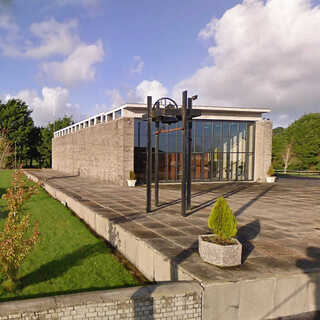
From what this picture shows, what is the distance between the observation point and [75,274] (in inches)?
254

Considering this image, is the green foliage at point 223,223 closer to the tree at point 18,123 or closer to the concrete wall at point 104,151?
the concrete wall at point 104,151

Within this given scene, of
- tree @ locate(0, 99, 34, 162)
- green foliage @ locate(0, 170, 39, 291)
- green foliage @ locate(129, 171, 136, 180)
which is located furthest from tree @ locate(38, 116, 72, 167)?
green foliage @ locate(0, 170, 39, 291)

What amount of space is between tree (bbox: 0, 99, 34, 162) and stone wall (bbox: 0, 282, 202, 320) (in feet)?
186

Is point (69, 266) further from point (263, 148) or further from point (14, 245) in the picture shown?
point (263, 148)

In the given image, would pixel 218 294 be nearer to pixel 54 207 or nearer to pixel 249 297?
pixel 249 297

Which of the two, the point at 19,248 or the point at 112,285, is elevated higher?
the point at 19,248

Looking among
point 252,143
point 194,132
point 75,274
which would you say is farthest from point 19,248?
point 252,143

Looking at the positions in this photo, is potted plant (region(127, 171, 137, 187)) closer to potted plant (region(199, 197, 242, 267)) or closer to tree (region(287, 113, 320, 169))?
potted plant (region(199, 197, 242, 267))

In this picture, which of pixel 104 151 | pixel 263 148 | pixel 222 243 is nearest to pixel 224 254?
pixel 222 243

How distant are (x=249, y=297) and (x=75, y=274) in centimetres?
381

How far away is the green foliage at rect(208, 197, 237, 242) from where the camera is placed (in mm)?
5480

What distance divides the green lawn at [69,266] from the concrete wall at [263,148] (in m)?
19.9

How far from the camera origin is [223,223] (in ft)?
18.1

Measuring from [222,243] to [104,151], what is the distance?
2084 centimetres
